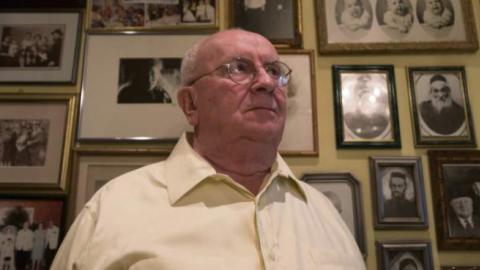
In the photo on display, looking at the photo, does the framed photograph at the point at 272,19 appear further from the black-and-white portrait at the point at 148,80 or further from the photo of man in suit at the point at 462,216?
the photo of man in suit at the point at 462,216

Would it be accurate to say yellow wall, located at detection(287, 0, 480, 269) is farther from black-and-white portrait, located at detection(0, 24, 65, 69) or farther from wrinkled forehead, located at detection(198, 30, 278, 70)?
black-and-white portrait, located at detection(0, 24, 65, 69)

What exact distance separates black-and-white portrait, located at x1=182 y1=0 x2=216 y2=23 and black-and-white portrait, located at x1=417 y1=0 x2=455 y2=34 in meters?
0.68

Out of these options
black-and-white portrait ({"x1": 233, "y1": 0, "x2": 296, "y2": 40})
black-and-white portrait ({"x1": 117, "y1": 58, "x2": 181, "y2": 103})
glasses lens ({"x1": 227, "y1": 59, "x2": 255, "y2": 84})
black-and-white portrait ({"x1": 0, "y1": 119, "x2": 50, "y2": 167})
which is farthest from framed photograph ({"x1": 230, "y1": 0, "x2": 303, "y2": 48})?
black-and-white portrait ({"x1": 0, "y1": 119, "x2": 50, "y2": 167})

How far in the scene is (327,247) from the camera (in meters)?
0.89

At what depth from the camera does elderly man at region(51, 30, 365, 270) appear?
787 millimetres

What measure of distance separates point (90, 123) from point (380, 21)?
38.4 inches

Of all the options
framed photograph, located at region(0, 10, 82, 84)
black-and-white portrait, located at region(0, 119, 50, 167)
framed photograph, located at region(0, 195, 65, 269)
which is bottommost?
framed photograph, located at region(0, 195, 65, 269)

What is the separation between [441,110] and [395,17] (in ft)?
1.10

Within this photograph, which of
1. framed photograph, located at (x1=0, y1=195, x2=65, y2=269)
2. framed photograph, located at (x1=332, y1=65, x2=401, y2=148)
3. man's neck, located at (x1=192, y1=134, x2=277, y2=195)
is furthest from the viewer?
framed photograph, located at (x1=332, y1=65, x2=401, y2=148)

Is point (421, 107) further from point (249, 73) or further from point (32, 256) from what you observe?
point (32, 256)

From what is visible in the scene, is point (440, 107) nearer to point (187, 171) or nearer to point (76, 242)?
point (187, 171)

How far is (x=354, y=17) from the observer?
52.2 inches

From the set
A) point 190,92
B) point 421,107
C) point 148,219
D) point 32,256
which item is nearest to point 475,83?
point 421,107

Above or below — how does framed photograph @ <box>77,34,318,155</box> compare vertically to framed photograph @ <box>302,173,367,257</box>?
above
